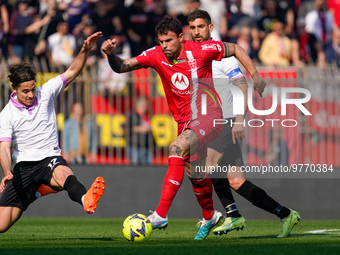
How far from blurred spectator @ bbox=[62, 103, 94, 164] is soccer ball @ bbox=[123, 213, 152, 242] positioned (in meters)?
5.64

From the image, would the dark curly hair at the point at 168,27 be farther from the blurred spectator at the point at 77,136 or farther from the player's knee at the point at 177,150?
the blurred spectator at the point at 77,136

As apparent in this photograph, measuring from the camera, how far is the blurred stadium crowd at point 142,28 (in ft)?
49.7

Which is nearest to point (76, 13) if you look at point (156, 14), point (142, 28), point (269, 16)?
point (142, 28)

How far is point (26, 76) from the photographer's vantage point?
26.4 ft

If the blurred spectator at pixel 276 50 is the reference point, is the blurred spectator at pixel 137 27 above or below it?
above

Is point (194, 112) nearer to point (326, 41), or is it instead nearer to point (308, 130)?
point (308, 130)

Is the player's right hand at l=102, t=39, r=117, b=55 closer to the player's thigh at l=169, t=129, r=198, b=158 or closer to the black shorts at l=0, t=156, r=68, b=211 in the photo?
the player's thigh at l=169, t=129, r=198, b=158

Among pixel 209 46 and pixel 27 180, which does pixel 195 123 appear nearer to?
pixel 209 46

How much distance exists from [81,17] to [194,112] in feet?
28.2

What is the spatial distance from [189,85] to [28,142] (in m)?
1.98

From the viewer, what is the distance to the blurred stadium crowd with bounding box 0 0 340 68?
1514cm

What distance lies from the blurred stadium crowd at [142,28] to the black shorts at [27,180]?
6514 millimetres

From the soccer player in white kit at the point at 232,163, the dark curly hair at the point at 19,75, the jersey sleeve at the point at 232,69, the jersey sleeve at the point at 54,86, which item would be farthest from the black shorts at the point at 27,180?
the jersey sleeve at the point at 232,69

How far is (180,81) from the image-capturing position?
769 cm
